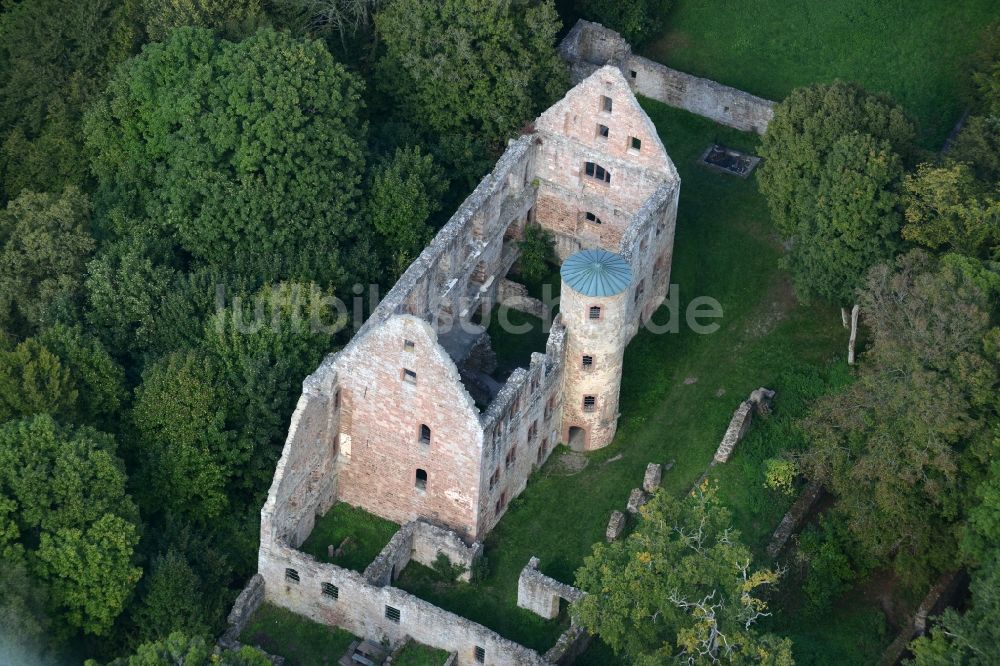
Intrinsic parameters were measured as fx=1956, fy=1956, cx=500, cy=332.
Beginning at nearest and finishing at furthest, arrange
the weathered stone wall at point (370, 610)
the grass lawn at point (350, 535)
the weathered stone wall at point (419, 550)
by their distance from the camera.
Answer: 1. the weathered stone wall at point (370, 610)
2. the weathered stone wall at point (419, 550)
3. the grass lawn at point (350, 535)

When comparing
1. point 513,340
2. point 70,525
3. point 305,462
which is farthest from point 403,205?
point 70,525

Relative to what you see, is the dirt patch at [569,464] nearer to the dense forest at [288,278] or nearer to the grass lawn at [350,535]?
the grass lawn at [350,535]

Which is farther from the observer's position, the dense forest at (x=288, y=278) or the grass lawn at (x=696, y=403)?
the grass lawn at (x=696, y=403)

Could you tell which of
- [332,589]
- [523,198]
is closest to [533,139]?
[523,198]

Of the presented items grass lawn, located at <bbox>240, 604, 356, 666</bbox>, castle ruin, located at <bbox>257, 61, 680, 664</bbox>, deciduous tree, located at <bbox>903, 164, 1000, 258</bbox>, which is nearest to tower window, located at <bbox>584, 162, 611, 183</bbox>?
castle ruin, located at <bbox>257, 61, 680, 664</bbox>

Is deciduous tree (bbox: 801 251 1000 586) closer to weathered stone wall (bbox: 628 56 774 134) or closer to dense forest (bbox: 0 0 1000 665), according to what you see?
dense forest (bbox: 0 0 1000 665)

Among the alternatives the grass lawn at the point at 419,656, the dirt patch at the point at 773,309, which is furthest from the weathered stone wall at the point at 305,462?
the dirt patch at the point at 773,309

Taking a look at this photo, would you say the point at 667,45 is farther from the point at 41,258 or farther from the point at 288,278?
the point at 41,258

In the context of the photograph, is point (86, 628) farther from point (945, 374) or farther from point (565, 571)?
→ point (945, 374)
